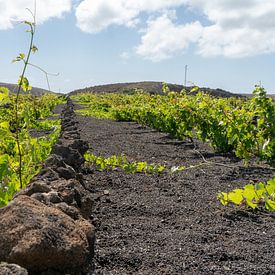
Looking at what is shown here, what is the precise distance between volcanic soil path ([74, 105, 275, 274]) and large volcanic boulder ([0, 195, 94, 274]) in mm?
429

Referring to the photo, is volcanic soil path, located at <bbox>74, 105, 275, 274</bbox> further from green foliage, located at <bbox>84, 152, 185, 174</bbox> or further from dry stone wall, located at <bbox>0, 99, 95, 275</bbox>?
dry stone wall, located at <bbox>0, 99, 95, 275</bbox>

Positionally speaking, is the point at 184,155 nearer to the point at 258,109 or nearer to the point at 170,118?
the point at 258,109

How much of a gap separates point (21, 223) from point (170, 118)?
9276mm

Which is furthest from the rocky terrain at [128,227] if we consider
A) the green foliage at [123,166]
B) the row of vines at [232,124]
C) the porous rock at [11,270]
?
the row of vines at [232,124]

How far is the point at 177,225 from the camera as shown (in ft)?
13.2

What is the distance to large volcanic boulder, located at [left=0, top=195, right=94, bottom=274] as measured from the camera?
2348mm

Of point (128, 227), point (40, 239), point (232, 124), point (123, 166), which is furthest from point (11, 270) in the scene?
point (232, 124)

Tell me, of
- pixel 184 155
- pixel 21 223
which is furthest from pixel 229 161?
pixel 21 223

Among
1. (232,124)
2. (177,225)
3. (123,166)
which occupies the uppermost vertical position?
(232,124)

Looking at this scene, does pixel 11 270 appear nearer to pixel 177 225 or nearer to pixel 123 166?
pixel 177 225

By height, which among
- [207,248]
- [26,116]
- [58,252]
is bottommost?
[207,248]

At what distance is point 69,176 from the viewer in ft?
13.1

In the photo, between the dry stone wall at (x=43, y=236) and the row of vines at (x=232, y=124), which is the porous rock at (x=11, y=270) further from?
the row of vines at (x=232, y=124)

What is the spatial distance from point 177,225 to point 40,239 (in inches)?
73.1
